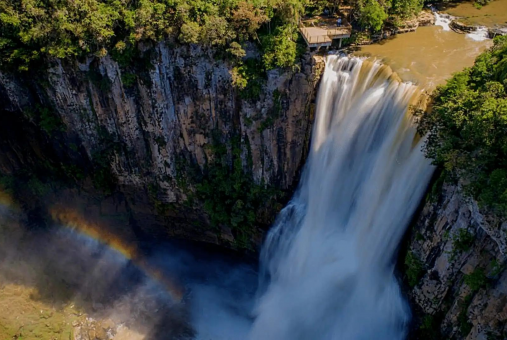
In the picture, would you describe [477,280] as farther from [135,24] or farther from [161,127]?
[135,24]

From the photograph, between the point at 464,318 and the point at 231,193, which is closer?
the point at 464,318

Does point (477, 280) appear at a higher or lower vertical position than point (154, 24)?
lower

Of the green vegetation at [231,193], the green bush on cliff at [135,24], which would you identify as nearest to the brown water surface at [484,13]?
the green bush on cliff at [135,24]

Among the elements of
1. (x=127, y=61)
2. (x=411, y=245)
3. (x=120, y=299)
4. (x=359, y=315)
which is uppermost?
(x=127, y=61)

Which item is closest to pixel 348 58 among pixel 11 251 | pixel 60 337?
pixel 60 337

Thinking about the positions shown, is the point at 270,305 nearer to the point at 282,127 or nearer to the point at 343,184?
the point at 343,184

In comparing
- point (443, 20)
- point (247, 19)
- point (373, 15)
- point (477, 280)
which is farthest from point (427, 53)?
point (477, 280)
